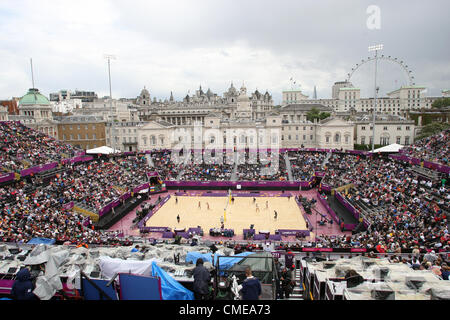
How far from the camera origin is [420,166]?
123 feet

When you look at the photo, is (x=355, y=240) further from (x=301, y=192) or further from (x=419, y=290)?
(x=301, y=192)

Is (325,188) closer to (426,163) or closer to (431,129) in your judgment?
(426,163)

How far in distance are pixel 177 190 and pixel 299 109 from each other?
7100 centimetres

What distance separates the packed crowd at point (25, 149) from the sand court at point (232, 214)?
58.6 ft

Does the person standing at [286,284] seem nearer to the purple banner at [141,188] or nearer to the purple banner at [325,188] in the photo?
the purple banner at [325,188]

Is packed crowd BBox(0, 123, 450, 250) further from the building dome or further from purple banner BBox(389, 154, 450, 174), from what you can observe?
the building dome

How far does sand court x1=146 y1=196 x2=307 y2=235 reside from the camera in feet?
101

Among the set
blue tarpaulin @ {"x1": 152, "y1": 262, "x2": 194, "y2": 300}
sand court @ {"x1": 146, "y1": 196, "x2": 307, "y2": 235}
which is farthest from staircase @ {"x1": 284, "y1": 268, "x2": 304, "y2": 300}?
sand court @ {"x1": 146, "y1": 196, "x2": 307, "y2": 235}

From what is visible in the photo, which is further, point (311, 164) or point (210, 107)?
point (210, 107)

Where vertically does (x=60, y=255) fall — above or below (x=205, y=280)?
below

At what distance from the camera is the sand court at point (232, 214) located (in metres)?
30.7

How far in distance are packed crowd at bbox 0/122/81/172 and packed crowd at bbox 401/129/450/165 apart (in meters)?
49.1

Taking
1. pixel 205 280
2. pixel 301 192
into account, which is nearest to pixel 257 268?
pixel 205 280

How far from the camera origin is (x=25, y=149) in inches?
1617
